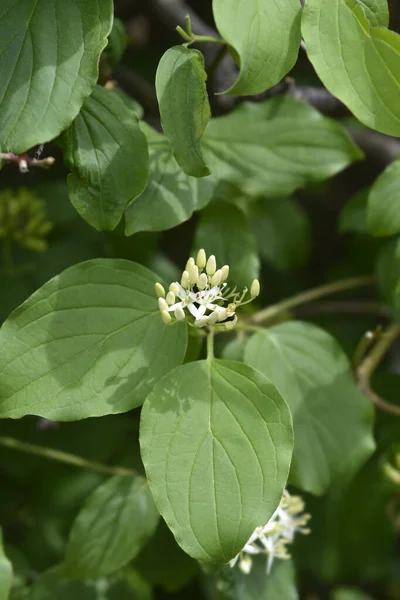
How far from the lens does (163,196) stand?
909 millimetres

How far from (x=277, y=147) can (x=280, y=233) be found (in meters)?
0.51

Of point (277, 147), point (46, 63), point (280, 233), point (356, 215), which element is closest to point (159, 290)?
point (46, 63)

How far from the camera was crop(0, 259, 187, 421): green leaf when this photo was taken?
771 millimetres

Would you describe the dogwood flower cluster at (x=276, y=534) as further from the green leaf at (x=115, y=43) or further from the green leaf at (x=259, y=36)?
the green leaf at (x=115, y=43)

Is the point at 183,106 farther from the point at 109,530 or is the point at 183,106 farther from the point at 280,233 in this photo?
the point at 280,233

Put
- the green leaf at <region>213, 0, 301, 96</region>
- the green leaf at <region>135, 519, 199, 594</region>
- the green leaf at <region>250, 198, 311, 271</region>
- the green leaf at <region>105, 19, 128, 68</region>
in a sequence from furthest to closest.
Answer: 1. the green leaf at <region>250, 198, 311, 271</region>
2. the green leaf at <region>135, 519, 199, 594</region>
3. the green leaf at <region>105, 19, 128, 68</region>
4. the green leaf at <region>213, 0, 301, 96</region>

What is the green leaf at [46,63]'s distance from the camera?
2.45 feet

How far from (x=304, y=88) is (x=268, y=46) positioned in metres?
0.59

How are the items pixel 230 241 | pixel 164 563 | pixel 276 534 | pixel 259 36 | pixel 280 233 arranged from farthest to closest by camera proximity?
pixel 280 233 → pixel 164 563 → pixel 230 241 → pixel 276 534 → pixel 259 36

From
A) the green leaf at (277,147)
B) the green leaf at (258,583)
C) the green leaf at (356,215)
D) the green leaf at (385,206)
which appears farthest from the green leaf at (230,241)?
the green leaf at (258,583)

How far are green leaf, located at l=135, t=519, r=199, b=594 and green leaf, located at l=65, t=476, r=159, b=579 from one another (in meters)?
0.23

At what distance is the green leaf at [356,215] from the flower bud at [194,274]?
588 mm

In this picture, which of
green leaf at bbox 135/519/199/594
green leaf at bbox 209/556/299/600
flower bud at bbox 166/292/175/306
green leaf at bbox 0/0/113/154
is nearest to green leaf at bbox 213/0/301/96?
green leaf at bbox 0/0/113/154

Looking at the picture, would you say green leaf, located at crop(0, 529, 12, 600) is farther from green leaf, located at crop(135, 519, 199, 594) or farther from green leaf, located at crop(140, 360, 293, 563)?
green leaf, located at crop(135, 519, 199, 594)
